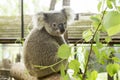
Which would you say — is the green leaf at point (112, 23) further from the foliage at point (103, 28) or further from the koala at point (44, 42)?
the koala at point (44, 42)

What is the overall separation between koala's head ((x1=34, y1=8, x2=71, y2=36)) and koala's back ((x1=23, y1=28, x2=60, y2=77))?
0.18 ft

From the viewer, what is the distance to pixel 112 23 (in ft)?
1.11

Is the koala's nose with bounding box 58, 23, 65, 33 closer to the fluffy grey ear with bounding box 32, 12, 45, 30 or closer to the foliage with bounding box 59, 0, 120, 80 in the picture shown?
the fluffy grey ear with bounding box 32, 12, 45, 30

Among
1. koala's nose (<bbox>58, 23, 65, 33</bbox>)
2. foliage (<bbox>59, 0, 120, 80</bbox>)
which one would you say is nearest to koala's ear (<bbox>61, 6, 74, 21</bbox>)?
koala's nose (<bbox>58, 23, 65, 33</bbox>)

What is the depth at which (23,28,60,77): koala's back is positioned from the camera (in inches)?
66.1

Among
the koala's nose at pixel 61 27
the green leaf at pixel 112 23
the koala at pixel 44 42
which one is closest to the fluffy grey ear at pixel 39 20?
the koala at pixel 44 42

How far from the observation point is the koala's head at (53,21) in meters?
1.63

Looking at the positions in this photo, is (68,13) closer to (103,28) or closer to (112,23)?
(103,28)

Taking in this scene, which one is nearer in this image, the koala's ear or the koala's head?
the koala's head

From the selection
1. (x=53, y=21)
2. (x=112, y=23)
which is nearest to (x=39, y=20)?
(x=53, y=21)

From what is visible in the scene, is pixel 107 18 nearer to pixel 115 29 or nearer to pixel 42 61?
pixel 115 29

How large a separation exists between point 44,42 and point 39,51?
0.08m

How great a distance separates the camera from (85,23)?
1935mm

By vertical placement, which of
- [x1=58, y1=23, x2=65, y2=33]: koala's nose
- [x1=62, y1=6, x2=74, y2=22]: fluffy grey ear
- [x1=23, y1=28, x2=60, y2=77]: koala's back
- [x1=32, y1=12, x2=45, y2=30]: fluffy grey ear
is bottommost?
[x1=23, y1=28, x2=60, y2=77]: koala's back
